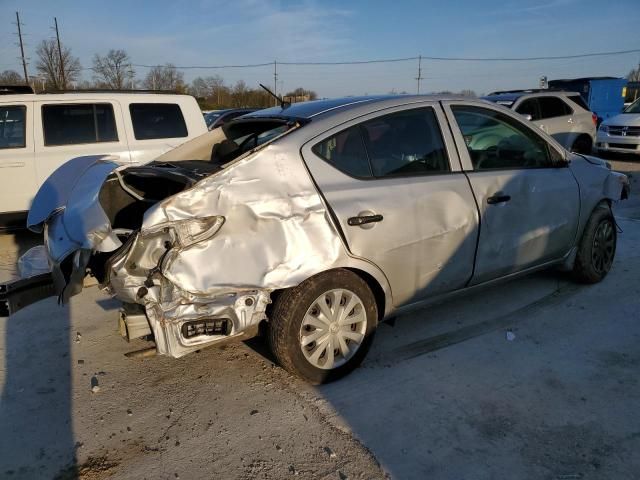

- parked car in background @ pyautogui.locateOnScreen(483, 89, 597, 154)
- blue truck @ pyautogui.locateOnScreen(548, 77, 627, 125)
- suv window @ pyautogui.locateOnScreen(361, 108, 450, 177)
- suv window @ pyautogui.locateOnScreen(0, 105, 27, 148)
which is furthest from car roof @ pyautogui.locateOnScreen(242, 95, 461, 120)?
blue truck @ pyautogui.locateOnScreen(548, 77, 627, 125)

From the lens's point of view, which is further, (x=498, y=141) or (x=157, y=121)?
(x=157, y=121)

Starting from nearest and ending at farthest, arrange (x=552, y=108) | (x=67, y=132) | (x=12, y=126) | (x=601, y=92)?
1. (x=12, y=126)
2. (x=67, y=132)
3. (x=552, y=108)
4. (x=601, y=92)

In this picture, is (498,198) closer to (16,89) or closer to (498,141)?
(498,141)

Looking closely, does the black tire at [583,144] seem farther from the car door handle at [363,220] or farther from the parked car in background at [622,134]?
the car door handle at [363,220]

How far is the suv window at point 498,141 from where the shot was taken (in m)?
3.58

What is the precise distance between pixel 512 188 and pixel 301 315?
1.88 m

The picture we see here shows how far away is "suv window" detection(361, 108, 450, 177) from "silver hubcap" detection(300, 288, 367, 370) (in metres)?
0.82

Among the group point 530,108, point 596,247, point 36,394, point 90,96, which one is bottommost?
point 36,394

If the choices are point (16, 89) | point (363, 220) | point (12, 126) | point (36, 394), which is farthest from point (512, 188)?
point (16, 89)

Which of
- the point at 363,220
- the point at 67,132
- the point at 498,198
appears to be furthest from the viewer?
the point at 67,132

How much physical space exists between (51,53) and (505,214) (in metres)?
56.1

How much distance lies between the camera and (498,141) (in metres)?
3.80

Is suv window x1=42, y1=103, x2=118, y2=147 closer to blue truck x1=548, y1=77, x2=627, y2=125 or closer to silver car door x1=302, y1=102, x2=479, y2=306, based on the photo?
silver car door x1=302, y1=102, x2=479, y2=306

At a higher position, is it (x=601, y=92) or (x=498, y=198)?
(x=601, y=92)
